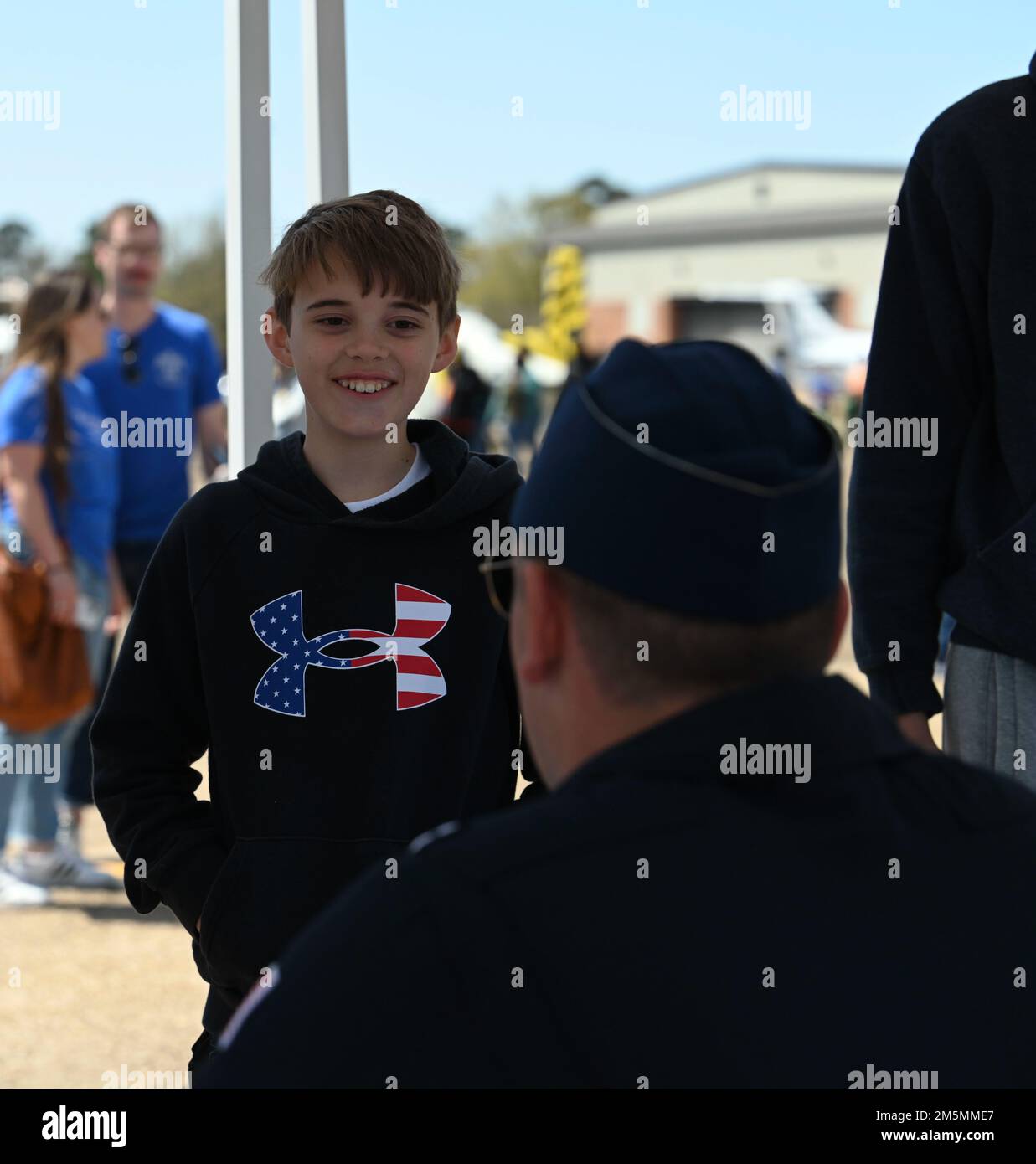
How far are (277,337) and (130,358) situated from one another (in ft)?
10.2

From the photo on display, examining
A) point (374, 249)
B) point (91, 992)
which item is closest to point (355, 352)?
point (374, 249)

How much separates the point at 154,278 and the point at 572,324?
39.8m

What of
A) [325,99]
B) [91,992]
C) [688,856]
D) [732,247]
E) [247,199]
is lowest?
[91,992]

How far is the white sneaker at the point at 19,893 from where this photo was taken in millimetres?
5012

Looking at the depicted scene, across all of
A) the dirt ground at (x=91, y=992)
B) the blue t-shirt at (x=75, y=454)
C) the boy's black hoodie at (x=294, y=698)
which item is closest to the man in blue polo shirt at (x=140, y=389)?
the blue t-shirt at (x=75, y=454)

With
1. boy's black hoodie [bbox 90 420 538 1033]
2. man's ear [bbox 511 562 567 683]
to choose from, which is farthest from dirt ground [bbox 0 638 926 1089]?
man's ear [bbox 511 562 567 683]

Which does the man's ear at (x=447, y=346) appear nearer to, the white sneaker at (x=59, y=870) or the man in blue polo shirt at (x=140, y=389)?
the man in blue polo shirt at (x=140, y=389)

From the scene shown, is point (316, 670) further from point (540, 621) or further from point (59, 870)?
point (59, 870)

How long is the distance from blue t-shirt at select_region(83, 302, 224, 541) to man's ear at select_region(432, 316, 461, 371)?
9.90 feet

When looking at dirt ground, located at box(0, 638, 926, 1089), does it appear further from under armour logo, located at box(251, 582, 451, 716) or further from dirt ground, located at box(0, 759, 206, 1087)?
under armour logo, located at box(251, 582, 451, 716)

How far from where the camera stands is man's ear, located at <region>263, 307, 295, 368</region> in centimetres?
232

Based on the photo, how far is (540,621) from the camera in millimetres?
1076
